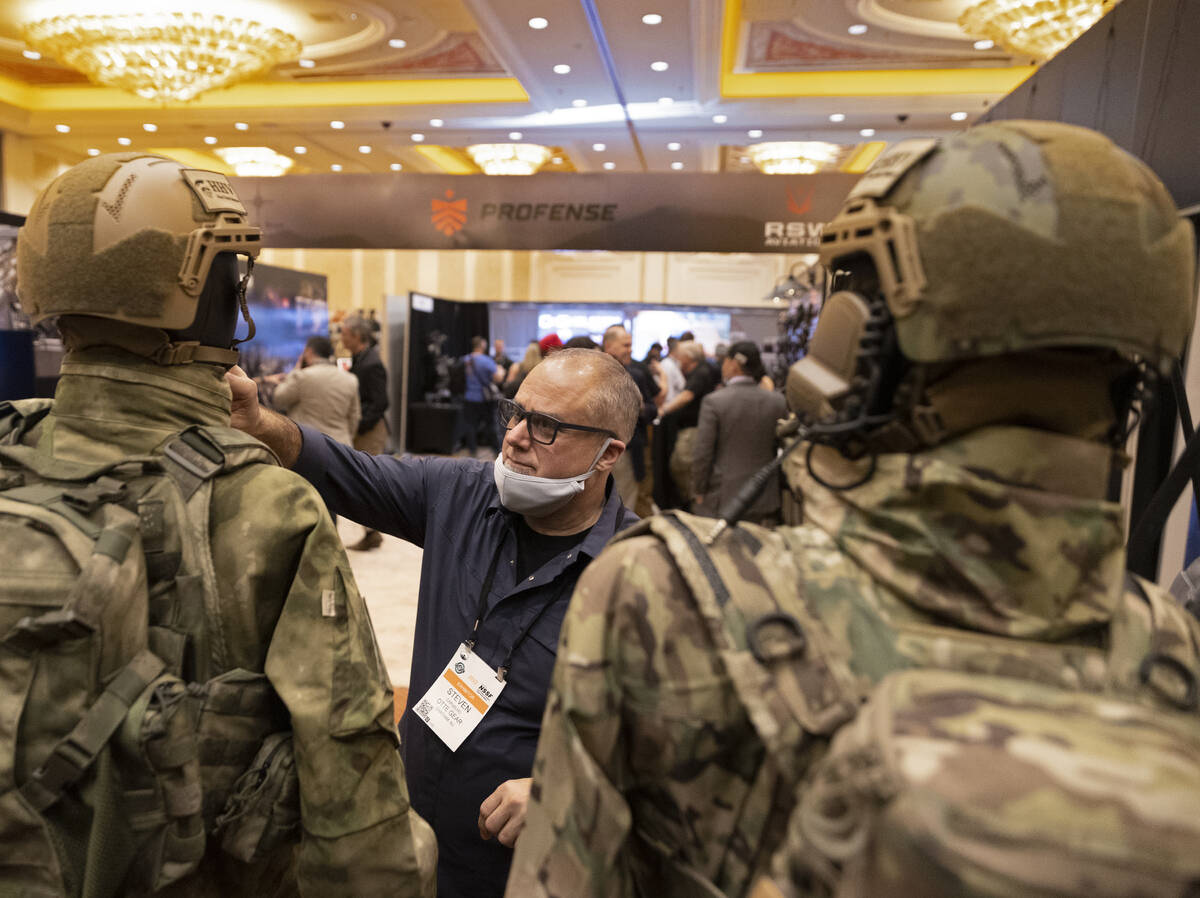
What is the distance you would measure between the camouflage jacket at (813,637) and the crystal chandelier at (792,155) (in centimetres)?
944

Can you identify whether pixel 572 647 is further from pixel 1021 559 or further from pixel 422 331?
pixel 422 331

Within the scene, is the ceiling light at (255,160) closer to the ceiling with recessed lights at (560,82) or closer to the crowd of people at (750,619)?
the ceiling with recessed lights at (560,82)

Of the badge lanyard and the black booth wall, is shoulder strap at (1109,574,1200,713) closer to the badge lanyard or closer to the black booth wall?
the badge lanyard

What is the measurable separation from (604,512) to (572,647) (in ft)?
3.26

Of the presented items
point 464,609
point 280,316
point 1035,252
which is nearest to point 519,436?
point 464,609

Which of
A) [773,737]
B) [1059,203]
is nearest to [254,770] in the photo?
[773,737]

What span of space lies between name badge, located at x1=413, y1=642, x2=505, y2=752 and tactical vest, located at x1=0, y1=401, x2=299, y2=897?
38 cm

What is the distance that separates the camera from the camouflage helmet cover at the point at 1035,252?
2.35ft

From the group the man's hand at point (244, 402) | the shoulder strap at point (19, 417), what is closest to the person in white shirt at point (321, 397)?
the man's hand at point (244, 402)

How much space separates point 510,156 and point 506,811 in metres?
9.88

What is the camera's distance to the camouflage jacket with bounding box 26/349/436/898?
3.91 ft

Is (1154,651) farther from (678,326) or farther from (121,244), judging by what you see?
(678,326)

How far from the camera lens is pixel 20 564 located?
105 cm

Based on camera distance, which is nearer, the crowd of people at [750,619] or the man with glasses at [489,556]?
the crowd of people at [750,619]
